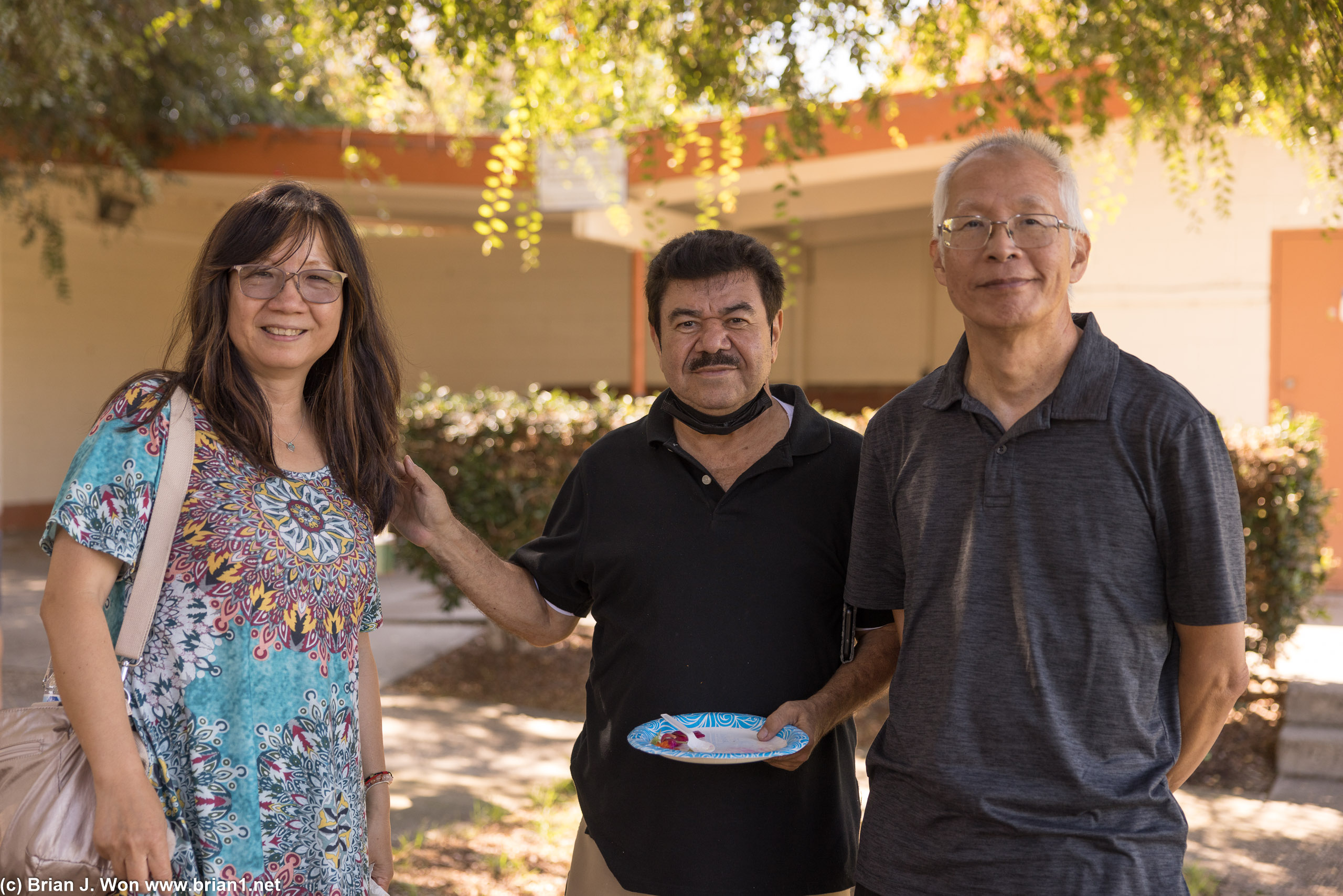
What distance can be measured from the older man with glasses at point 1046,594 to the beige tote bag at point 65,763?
1.24 meters

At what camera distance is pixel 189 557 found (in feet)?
5.82

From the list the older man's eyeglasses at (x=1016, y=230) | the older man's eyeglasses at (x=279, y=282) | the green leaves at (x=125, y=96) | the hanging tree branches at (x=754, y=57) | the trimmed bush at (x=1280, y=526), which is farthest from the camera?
the green leaves at (x=125, y=96)

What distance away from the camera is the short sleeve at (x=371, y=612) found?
204 cm

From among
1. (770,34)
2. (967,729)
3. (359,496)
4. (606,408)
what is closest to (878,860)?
(967,729)

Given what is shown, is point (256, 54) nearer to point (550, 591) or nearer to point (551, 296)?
point (551, 296)

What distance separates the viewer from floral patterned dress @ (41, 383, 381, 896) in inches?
68.5

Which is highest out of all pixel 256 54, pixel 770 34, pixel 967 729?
pixel 256 54

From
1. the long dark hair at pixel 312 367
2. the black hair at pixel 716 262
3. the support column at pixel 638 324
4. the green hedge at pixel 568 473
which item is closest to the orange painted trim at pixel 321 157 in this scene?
the support column at pixel 638 324

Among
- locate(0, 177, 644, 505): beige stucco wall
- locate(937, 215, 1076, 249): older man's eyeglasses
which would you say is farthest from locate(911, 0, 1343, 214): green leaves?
locate(0, 177, 644, 505): beige stucco wall

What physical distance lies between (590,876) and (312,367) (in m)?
1.23

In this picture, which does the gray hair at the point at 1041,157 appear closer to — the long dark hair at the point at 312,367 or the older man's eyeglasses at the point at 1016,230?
the older man's eyeglasses at the point at 1016,230

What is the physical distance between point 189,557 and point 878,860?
4.15 feet

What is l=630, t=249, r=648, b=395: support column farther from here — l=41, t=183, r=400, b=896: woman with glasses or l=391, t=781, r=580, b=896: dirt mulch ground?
l=41, t=183, r=400, b=896: woman with glasses

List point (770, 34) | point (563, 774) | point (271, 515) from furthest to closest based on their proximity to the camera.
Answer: point (563, 774) → point (770, 34) → point (271, 515)
